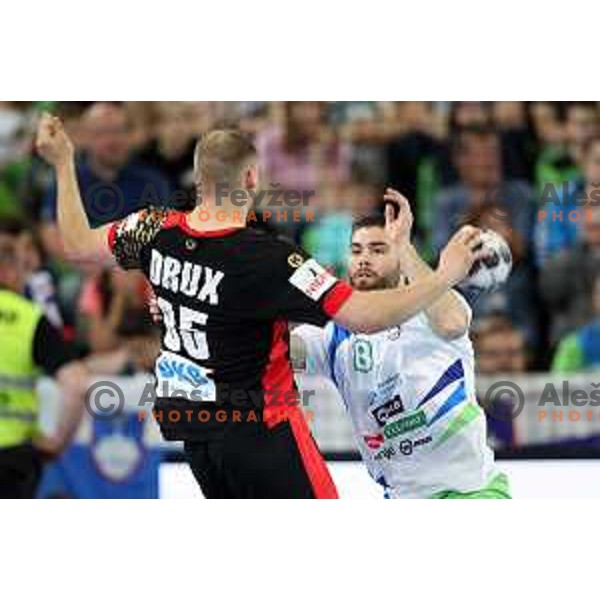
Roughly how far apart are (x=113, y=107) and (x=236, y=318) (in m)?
2.99

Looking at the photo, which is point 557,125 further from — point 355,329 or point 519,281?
point 355,329

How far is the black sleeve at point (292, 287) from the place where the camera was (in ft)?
20.0

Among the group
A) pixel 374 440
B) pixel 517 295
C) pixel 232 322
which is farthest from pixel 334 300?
pixel 517 295

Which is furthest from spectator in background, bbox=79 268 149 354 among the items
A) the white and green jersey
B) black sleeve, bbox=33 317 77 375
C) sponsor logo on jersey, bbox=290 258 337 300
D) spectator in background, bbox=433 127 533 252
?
sponsor logo on jersey, bbox=290 258 337 300

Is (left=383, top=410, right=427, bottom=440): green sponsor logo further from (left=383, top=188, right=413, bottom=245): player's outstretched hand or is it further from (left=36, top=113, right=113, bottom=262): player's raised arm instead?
(left=36, top=113, right=113, bottom=262): player's raised arm

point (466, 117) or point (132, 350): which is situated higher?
point (466, 117)

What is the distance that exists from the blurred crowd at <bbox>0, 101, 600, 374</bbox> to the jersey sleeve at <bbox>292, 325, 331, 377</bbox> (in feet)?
5.90

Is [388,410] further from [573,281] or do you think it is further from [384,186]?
[573,281]

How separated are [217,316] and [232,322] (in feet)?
0.24

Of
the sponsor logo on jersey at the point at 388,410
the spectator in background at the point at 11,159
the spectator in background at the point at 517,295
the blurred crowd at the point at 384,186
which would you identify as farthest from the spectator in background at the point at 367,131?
the sponsor logo on jersey at the point at 388,410

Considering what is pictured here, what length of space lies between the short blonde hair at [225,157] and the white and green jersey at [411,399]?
112 cm

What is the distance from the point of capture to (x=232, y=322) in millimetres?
6352

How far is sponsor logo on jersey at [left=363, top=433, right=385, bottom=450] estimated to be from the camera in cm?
696

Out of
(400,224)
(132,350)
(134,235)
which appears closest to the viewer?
(134,235)
